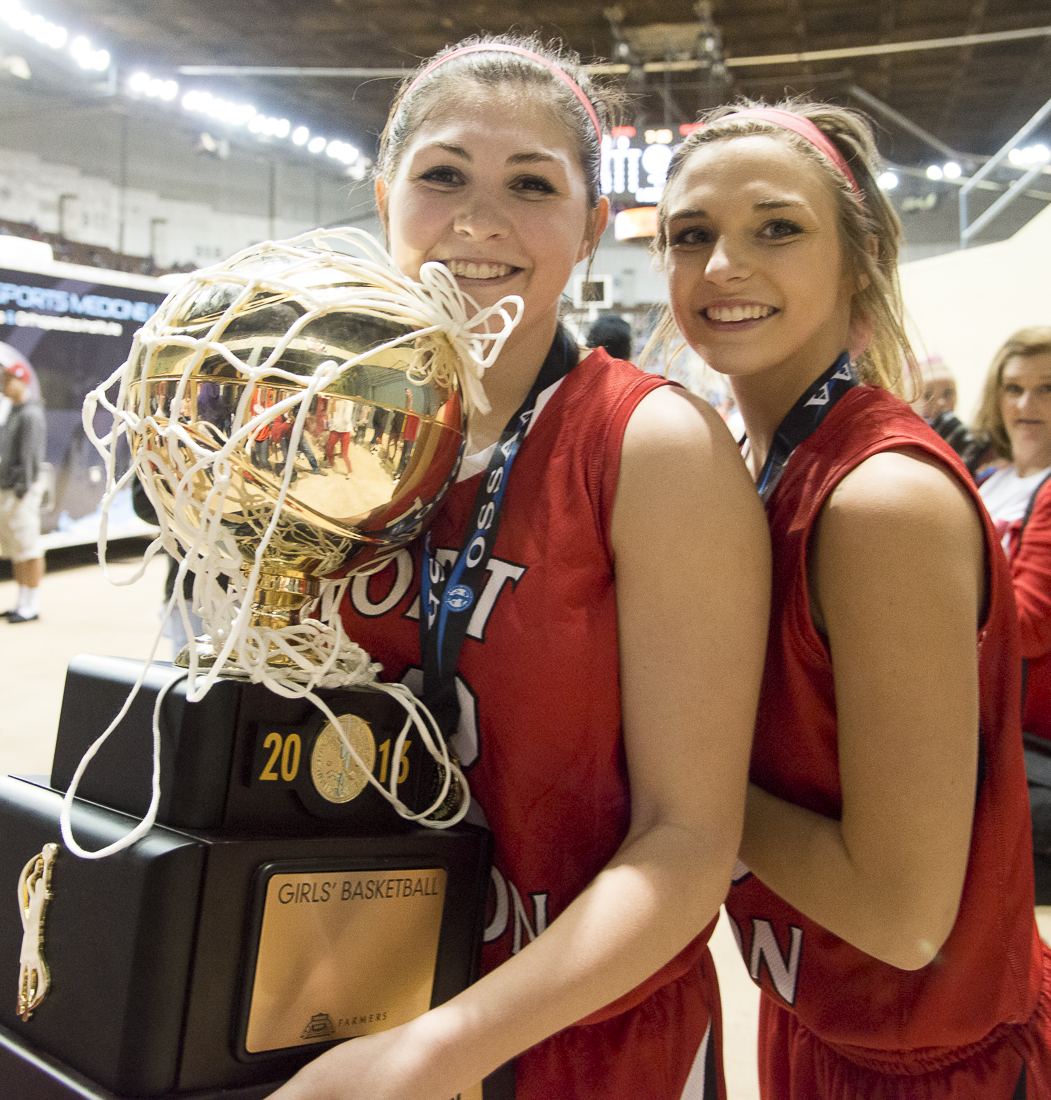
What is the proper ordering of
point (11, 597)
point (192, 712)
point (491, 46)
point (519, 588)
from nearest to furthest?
point (192, 712) < point (519, 588) < point (491, 46) < point (11, 597)

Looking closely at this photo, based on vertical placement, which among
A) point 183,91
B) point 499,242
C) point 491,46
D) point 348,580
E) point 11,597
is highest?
point 183,91

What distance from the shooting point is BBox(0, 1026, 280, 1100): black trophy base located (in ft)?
2.06

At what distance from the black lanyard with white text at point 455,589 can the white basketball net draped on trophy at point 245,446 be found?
0.03 meters

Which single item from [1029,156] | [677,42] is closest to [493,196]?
[1029,156]

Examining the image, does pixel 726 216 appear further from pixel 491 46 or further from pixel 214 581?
pixel 214 581

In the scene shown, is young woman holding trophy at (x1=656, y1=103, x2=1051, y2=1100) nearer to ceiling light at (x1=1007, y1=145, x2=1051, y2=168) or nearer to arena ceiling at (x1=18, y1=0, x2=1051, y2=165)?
ceiling light at (x1=1007, y1=145, x2=1051, y2=168)

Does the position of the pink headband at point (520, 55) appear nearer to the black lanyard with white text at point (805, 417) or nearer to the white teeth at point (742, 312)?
the white teeth at point (742, 312)

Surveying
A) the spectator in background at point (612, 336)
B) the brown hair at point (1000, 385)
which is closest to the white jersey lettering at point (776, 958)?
the spectator in background at point (612, 336)

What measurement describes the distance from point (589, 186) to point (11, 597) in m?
6.77

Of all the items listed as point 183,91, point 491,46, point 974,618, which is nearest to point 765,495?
point 974,618

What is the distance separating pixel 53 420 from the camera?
7367mm

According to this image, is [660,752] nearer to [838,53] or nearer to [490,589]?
[490,589]

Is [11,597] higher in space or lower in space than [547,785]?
lower

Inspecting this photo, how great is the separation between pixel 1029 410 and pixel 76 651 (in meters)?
4.69
